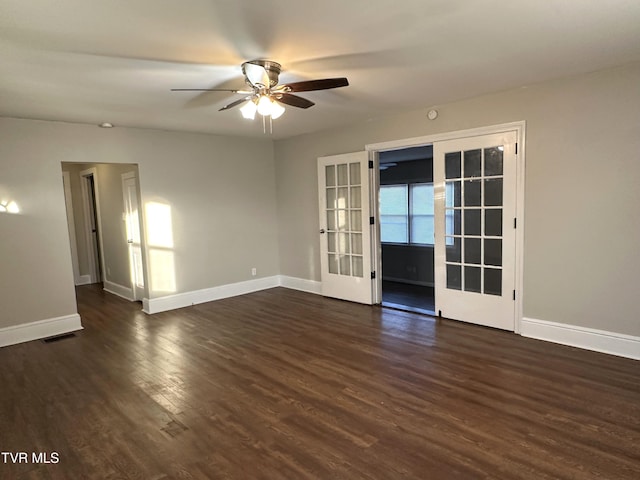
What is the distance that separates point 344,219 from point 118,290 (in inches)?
159

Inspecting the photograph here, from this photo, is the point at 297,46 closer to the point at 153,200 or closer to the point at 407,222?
the point at 153,200

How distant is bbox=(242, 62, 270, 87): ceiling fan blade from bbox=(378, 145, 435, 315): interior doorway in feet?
13.6

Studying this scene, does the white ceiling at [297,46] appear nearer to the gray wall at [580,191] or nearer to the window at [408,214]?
the gray wall at [580,191]

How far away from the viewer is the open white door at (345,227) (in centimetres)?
527

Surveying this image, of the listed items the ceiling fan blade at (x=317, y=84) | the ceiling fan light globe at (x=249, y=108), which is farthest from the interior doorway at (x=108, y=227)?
the ceiling fan blade at (x=317, y=84)

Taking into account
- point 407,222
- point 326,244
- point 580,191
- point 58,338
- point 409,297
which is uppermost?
point 580,191

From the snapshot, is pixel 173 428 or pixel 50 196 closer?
pixel 173 428

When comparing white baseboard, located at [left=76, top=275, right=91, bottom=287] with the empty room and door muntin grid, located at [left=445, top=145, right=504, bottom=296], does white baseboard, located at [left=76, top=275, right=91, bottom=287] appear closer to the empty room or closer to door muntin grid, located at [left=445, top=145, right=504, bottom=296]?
the empty room

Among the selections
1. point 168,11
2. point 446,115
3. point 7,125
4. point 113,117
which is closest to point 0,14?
point 168,11

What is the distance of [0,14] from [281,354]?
10.3 feet

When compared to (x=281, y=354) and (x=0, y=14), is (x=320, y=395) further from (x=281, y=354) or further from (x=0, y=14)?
(x=0, y=14)

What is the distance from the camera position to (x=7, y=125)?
416 cm

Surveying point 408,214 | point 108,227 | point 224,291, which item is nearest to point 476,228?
point 408,214

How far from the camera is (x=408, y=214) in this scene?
25.2 feet
